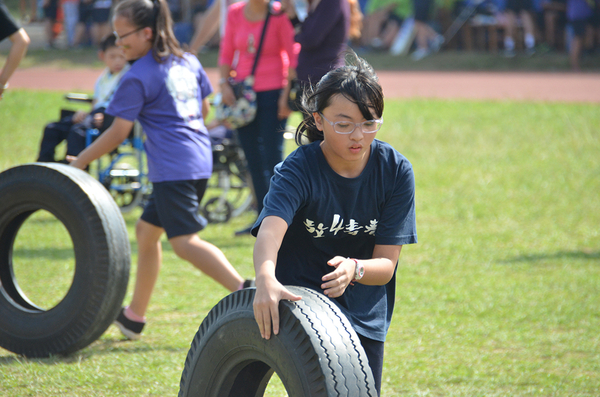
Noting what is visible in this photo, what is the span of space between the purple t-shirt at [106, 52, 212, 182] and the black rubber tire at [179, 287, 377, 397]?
1496 millimetres

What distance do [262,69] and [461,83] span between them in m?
12.1

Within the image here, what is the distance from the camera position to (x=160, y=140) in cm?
369

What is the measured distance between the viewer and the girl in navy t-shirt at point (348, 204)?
2.31m

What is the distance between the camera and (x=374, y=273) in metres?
2.33

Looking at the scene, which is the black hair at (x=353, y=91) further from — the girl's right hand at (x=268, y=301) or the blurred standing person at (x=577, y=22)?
Answer: the blurred standing person at (x=577, y=22)

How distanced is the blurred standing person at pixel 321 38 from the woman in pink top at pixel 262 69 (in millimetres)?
277

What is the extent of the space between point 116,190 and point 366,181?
15.6ft

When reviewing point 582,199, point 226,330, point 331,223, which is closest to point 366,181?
point 331,223

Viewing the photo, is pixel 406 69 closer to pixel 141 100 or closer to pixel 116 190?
pixel 116 190

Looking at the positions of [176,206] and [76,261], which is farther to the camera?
[176,206]

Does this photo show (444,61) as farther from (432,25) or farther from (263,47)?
(263,47)

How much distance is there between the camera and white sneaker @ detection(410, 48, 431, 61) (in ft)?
67.4

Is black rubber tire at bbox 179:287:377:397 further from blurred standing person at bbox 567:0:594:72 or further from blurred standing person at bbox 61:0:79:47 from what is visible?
blurred standing person at bbox 61:0:79:47

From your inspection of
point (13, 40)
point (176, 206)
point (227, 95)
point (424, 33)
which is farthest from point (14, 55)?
point (424, 33)
